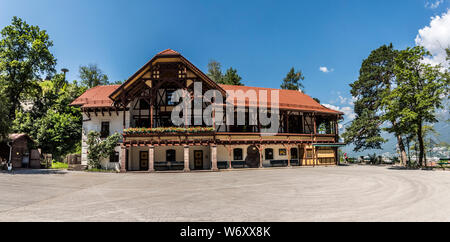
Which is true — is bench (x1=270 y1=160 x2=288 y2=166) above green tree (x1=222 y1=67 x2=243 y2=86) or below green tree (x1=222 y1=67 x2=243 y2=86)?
below

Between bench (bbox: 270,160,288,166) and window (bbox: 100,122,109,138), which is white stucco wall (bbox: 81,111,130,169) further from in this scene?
bench (bbox: 270,160,288,166)

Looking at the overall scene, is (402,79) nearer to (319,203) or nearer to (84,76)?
(319,203)

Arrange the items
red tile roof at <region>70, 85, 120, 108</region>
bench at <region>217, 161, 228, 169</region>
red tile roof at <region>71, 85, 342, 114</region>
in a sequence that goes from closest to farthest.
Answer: bench at <region>217, 161, 228, 169</region>
red tile roof at <region>70, 85, 120, 108</region>
red tile roof at <region>71, 85, 342, 114</region>

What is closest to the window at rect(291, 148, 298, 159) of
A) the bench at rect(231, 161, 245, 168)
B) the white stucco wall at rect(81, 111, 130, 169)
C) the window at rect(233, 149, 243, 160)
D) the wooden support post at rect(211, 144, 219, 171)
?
the window at rect(233, 149, 243, 160)

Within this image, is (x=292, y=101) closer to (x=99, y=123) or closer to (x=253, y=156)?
(x=253, y=156)

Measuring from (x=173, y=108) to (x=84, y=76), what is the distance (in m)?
33.1

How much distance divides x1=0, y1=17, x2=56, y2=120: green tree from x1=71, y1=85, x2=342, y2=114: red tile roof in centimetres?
564

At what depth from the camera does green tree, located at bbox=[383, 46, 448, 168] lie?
21578mm

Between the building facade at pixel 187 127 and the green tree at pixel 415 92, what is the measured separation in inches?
287

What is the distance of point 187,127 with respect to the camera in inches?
891

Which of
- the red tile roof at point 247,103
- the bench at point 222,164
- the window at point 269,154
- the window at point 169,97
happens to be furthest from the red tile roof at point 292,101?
the window at point 169,97

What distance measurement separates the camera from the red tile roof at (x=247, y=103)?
2570 cm

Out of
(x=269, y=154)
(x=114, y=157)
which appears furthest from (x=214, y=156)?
(x=114, y=157)

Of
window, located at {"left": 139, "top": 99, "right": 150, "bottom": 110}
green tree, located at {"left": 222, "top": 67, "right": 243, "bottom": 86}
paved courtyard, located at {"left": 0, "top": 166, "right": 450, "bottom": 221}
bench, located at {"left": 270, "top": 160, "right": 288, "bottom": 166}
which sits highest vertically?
green tree, located at {"left": 222, "top": 67, "right": 243, "bottom": 86}
